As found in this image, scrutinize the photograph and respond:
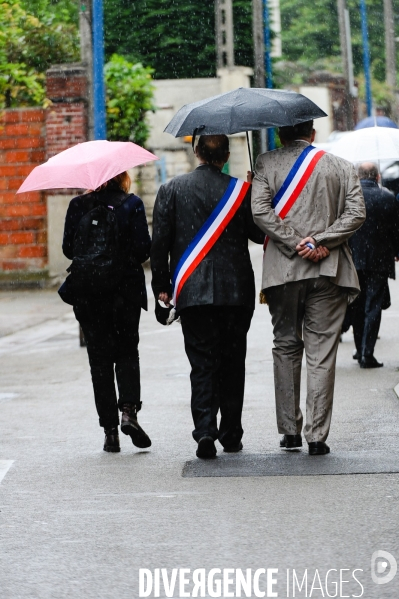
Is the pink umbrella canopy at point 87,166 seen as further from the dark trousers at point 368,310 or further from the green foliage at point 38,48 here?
the green foliage at point 38,48

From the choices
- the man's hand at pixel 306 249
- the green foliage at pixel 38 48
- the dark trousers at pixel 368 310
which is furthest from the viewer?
the green foliage at pixel 38 48

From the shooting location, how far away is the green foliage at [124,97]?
23.0 meters

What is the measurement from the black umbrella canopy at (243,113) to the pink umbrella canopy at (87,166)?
0.30 m

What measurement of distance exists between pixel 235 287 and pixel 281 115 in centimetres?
99

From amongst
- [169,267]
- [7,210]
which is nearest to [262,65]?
[7,210]

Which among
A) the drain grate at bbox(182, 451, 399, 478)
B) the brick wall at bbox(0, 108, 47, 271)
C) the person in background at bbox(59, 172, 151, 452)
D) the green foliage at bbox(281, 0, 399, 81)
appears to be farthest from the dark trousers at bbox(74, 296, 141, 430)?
the green foliage at bbox(281, 0, 399, 81)

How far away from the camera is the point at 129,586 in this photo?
4.92 metres

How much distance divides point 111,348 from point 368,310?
453cm

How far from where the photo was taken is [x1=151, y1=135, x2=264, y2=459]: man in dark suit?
7297 mm

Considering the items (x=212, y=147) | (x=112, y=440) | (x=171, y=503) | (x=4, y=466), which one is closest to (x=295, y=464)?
(x=171, y=503)

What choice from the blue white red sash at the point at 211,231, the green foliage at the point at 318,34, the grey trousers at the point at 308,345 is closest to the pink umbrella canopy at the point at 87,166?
the blue white red sash at the point at 211,231

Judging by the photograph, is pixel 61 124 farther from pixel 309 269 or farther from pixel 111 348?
pixel 309 269

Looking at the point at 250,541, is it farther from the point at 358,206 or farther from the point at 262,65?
the point at 262,65

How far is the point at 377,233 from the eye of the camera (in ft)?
38.0
